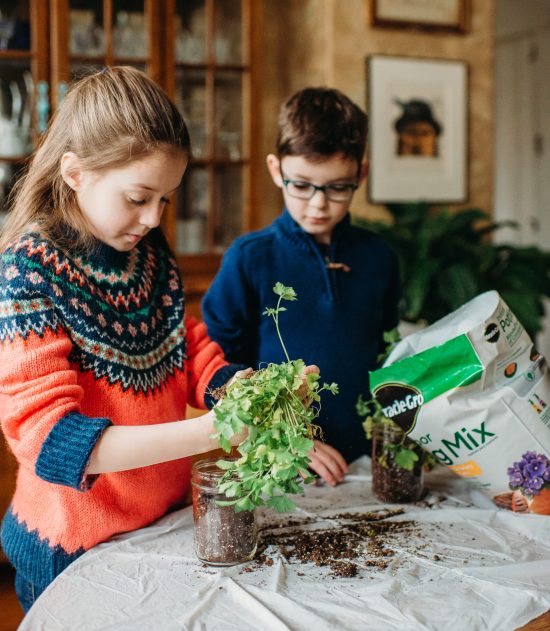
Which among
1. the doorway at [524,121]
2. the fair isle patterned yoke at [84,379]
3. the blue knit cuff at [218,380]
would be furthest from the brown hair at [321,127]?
the doorway at [524,121]

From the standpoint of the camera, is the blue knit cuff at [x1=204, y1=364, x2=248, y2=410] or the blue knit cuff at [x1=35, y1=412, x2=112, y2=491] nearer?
the blue knit cuff at [x1=35, y1=412, x2=112, y2=491]

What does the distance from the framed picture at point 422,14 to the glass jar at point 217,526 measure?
117 inches

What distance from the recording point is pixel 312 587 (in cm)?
92

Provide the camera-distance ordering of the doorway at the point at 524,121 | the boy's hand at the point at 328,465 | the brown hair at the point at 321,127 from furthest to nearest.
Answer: the doorway at the point at 524,121 < the brown hair at the point at 321,127 < the boy's hand at the point at 328,465

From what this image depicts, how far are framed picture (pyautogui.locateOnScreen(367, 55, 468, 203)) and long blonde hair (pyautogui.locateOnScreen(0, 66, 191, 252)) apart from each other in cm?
254

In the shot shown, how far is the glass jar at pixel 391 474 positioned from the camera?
123cm

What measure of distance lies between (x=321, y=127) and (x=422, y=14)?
241cm

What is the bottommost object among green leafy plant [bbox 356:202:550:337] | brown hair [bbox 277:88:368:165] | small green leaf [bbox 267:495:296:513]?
small green leaf [bbox 267:495:296:513]

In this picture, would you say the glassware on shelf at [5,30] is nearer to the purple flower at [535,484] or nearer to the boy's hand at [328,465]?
the boy's hand at [328,465]

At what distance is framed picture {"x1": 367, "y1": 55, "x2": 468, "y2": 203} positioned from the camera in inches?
138

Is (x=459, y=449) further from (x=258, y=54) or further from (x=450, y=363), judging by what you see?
(x=258, y=54)

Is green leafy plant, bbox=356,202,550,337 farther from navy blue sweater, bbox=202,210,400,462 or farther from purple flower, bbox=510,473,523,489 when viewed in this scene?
purple flower, bbox=510,473,523,489

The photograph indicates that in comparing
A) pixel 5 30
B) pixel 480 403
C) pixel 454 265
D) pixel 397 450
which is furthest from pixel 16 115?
pixel 480 403

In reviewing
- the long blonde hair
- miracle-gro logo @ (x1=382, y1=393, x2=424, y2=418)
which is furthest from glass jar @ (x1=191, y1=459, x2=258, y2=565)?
the long blonde hair
